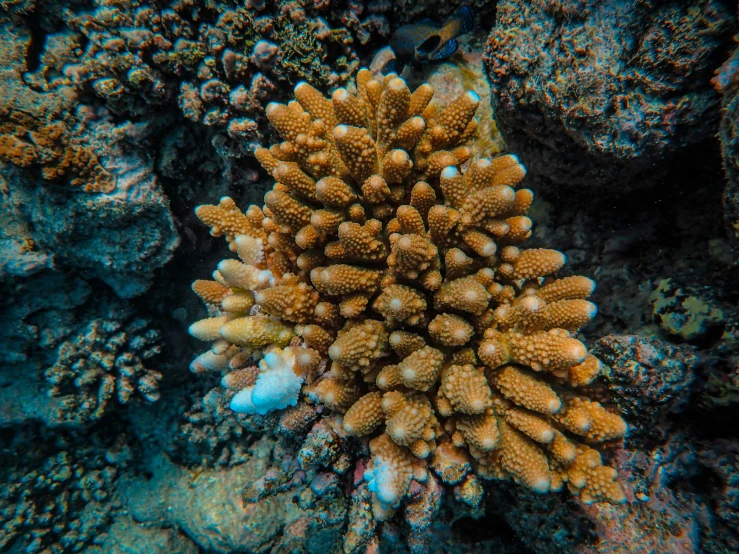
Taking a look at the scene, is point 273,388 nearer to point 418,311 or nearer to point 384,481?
point 384,481

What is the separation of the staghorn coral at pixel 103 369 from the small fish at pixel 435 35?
14.0 ft

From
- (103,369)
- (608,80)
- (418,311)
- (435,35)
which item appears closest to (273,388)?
(418,311)

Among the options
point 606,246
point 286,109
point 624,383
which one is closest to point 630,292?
point 606,246

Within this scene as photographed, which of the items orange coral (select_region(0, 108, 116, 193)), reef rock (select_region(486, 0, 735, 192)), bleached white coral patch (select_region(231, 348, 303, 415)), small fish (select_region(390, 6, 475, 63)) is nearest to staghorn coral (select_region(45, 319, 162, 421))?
orange coral (select_region(0, 108, 116, 193))

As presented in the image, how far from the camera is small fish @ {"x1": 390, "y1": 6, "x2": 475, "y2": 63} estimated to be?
3.06 m

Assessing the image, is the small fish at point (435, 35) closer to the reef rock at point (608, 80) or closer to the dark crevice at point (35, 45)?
the reef rock at point (608, 80)

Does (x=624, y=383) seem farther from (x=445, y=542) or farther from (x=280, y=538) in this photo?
(x=280, y=538)

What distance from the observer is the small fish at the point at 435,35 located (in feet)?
10.1

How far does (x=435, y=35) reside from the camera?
120 inches

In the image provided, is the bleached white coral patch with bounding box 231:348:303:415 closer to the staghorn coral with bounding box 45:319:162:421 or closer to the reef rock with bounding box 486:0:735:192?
the reef rock with bounding box 486:0:735:192

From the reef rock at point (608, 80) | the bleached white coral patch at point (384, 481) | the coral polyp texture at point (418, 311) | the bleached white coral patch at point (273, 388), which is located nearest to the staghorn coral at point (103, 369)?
the coral polyp texture at point (418, 311)

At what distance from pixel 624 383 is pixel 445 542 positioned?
188cm

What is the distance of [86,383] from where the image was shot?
4609 mm

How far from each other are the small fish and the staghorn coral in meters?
4.26
